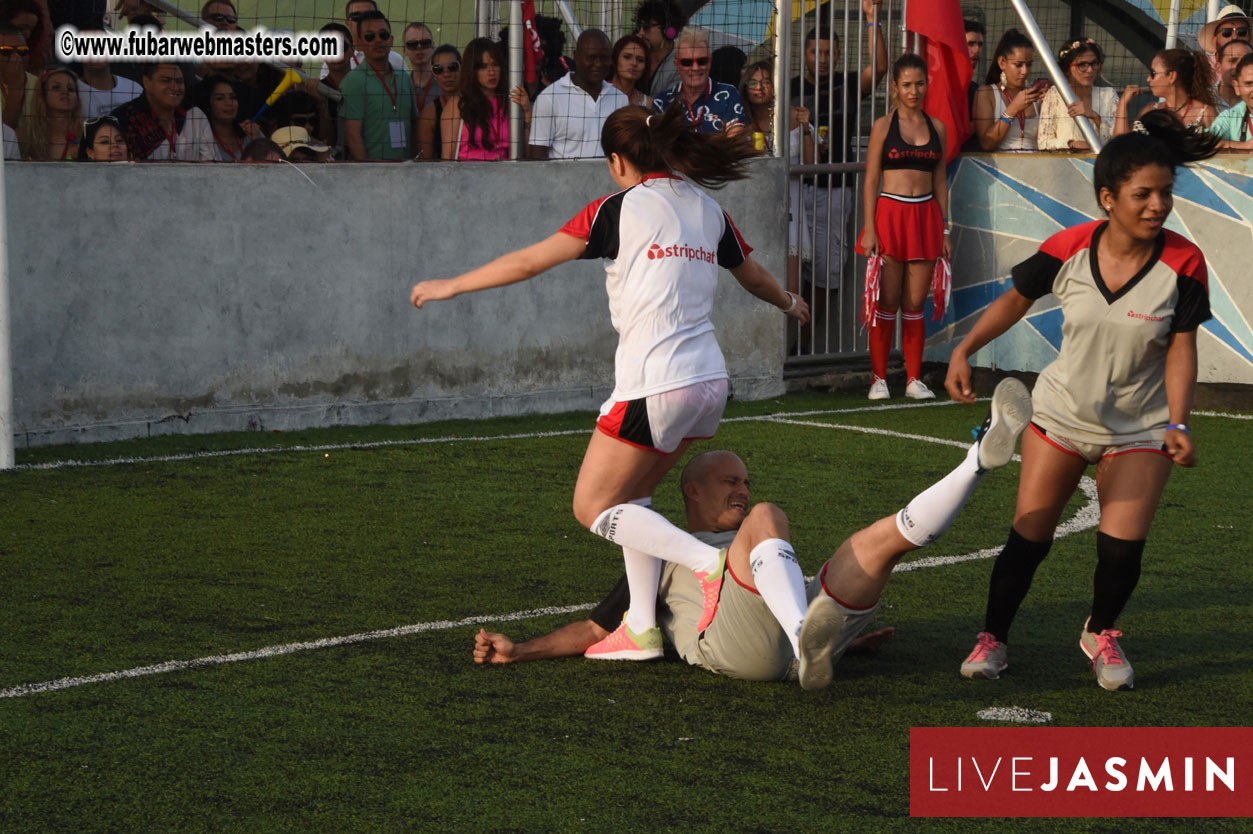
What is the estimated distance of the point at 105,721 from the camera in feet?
15.4

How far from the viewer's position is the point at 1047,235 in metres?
11.8

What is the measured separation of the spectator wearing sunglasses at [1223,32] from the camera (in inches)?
466

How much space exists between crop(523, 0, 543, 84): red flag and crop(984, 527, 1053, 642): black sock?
6699mm

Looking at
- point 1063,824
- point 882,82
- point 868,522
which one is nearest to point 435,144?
point 882,82

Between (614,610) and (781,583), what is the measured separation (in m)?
0.91

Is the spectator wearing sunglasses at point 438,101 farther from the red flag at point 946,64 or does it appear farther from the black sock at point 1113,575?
the black sock at point 1113,575

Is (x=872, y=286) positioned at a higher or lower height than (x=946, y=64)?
lower

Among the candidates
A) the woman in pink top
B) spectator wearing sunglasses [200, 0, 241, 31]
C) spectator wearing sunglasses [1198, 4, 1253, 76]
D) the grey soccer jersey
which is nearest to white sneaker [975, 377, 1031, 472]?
the grey soccer jersey

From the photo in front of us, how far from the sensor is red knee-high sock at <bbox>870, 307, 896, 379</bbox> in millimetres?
11859

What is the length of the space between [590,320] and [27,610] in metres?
5.84

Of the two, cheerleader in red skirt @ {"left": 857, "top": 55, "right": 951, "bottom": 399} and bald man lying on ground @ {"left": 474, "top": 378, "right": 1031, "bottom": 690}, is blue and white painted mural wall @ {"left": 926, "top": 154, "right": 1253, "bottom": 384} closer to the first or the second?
cheerleader in red skirt @ {"left": 857, "top": 55, "right": 951, "bottom": 399}

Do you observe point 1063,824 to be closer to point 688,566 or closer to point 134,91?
point 688,566

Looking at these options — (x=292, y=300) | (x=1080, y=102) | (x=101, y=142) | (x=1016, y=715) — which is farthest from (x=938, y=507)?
(x=1080, y=102)

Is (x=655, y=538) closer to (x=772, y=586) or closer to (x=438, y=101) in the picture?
(x=772, y=586)
